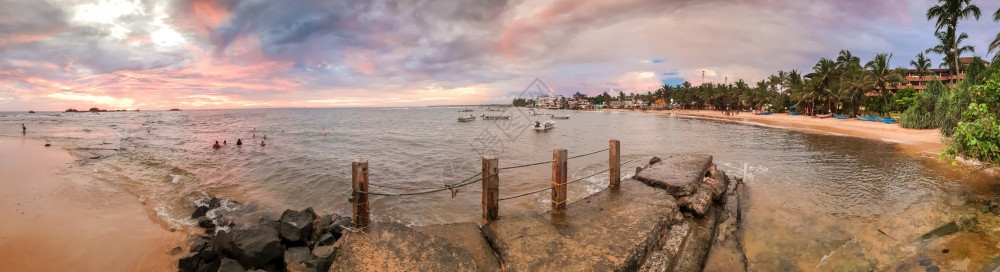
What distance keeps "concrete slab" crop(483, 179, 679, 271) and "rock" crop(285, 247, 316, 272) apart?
3.27 m

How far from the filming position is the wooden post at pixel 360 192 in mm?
7066

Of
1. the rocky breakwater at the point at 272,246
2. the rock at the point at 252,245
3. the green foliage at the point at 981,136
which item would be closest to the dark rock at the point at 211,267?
the rocky breakwater at the point at 272,246

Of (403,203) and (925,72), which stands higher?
(925,72)

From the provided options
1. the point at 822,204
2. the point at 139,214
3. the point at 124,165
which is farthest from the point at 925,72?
the point at 124,165

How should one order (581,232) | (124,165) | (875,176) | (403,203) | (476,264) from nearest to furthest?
(476,264) → (581,232) → (403,203) → (875,176) → (124,165)

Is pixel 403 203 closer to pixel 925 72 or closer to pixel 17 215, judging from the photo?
pixel 17 215

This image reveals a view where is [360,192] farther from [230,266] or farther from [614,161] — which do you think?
[614,161]

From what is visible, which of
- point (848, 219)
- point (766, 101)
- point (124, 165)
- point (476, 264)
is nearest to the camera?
point (476, 264)

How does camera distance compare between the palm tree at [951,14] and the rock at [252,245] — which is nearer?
the rock at [252,245]

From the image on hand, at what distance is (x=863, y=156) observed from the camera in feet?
71.3

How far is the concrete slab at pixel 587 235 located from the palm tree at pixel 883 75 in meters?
62.7

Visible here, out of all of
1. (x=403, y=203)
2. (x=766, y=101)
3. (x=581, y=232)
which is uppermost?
(x=766, y=101)

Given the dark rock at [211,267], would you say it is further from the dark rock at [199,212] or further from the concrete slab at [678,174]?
the concrete slab at [678,174]

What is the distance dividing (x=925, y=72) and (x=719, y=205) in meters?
77.7
